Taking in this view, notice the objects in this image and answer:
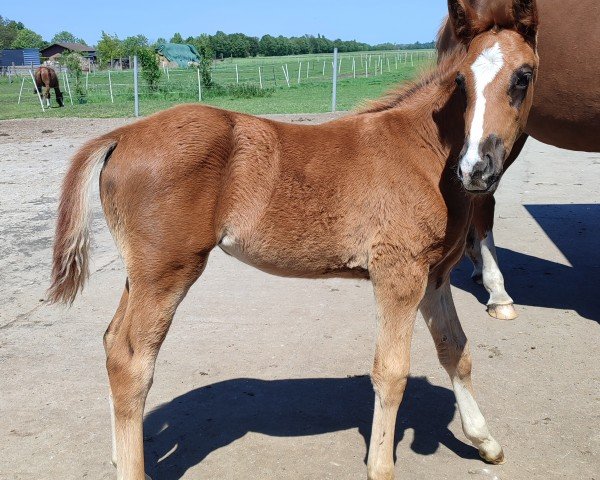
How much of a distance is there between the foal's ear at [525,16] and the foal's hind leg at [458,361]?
3.79 ft

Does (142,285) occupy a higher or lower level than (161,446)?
higher

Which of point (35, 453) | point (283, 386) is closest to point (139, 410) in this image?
point (35, 453)

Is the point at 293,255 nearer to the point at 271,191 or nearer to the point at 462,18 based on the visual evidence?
the point at 271,191

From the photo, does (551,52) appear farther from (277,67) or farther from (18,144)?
(277,67)

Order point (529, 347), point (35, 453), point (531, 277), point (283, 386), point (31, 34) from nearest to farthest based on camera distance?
point (35, 453)
point (283, 386)
point (529, 347)
point (531, 277)
point (31, 34)

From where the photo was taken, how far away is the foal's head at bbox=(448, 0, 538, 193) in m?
2.42

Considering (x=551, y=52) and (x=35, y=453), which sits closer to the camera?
(x=35, y=453)

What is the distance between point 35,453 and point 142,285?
1.08 metres

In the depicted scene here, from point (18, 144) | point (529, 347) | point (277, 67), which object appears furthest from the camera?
point (277, 67)

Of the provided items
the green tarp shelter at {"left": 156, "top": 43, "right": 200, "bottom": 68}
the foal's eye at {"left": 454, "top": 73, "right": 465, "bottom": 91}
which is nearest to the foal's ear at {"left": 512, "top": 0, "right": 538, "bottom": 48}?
the foal's eye at {"left": 454, "top": 73, "right": 465, "bottom": 91}

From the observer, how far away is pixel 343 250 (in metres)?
2.76

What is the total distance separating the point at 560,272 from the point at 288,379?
288 cm

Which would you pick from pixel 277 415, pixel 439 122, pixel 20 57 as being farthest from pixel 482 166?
pixel 20 57

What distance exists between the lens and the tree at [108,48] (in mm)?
59156
